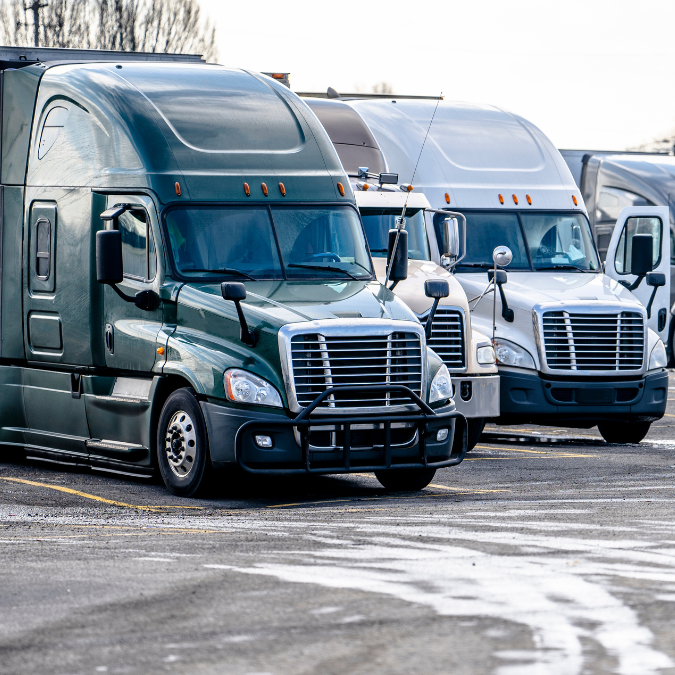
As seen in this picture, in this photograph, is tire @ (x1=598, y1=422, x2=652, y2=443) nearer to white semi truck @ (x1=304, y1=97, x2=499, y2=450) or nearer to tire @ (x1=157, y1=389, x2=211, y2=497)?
white semi truck @ (x1=304, y1=97, x2=499, y2=450)

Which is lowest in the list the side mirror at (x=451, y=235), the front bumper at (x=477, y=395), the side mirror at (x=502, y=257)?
the front bumper at (x=477, y=395)

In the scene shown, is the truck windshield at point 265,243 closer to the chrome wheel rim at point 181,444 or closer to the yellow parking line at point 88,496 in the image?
the chrome wheel rim at point 181,444

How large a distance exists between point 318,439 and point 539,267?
6613mm

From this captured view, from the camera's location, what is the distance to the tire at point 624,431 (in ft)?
56.0

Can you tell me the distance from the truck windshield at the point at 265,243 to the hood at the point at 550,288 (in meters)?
3.73

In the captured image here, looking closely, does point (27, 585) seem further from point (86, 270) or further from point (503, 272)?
point (503, 272)

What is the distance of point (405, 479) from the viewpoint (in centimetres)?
1259

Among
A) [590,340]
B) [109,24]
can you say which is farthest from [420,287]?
[109,24]

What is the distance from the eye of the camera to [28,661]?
602 cm

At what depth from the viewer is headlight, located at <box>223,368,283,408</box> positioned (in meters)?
11.5

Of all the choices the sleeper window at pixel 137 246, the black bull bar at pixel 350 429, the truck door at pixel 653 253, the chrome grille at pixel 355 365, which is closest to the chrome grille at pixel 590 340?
the truck door at pixel 653 253

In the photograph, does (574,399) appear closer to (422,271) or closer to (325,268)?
(422,271)

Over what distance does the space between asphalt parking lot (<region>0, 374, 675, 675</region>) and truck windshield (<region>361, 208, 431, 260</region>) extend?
4.17 m

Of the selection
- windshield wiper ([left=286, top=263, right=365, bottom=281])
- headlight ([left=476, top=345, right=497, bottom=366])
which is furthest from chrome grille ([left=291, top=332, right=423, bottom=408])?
headlight ([left=476, top=345, right=497, bottom=366])
